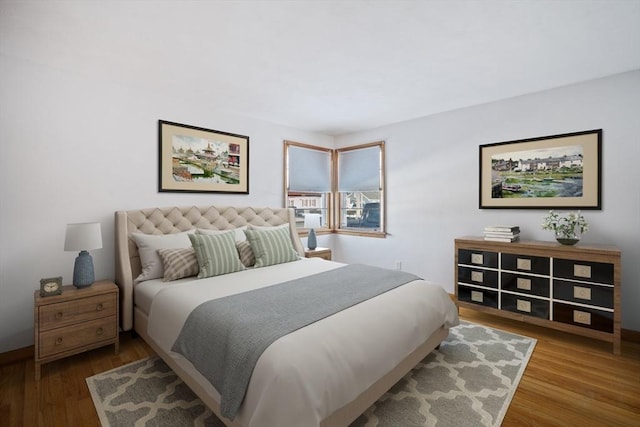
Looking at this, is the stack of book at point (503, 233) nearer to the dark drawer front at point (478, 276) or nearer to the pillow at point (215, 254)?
the dark drawer front at point (478, 276)

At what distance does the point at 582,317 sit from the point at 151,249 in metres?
4.16

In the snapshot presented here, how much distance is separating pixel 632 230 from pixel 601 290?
0.76 metres

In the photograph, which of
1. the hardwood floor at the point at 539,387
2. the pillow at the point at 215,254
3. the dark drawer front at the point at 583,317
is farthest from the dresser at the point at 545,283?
the pillow at the point at 215,254

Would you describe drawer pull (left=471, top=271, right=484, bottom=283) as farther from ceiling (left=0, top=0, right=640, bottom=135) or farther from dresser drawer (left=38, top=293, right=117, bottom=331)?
dresser drawer (left=38, top=293, right=117, bottom=331)

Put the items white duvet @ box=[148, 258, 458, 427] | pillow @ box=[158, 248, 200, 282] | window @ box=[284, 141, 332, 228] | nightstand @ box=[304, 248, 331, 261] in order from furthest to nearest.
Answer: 1. window @ box=[284, 141, 332, 228]
2. nightstand @ box=[304, 248, 331, 261]
3. pillow @ box=[158, 248, 200, 282]
4. white duvet @ box=[148, 258, 458, 427]

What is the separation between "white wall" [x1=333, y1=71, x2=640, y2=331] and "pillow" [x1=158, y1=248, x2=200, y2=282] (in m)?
2.93

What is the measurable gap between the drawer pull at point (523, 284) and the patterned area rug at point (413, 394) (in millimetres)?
620

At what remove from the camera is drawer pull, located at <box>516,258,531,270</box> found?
3031 mm

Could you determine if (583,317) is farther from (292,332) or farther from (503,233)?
(292,332)

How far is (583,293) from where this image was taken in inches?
108

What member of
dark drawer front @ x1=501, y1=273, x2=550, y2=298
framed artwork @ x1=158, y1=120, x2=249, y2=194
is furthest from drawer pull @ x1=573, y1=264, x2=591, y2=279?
framed artwork @ x1=158, y1=120, x2=249, y2=194

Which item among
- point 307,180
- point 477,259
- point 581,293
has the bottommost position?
point 581,293

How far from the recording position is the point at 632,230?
112 inches

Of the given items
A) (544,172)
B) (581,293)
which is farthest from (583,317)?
(544,172)
